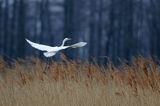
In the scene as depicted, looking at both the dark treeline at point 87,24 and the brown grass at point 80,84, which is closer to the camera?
the brown grass at point 80,84

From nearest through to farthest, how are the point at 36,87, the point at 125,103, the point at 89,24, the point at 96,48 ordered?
the point at 125,103
the point at 36,87
the point at 96,48
the point at 89,24

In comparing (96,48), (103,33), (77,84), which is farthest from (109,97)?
(103,33)

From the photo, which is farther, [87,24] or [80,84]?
[87,24]

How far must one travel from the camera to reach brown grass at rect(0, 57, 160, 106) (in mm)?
5234

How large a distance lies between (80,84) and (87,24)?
23708 millimetres

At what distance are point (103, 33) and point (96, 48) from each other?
203 cm

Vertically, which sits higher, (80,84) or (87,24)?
(80,84)

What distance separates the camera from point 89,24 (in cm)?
2912

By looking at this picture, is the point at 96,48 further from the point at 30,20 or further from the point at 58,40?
the point at 30,20

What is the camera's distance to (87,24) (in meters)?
29.3

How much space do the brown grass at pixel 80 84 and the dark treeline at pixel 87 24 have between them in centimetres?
2020

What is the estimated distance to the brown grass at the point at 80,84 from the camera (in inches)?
206

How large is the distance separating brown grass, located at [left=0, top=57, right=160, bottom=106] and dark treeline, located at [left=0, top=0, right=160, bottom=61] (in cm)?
2020

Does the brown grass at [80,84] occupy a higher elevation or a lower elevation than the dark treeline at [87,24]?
higher
